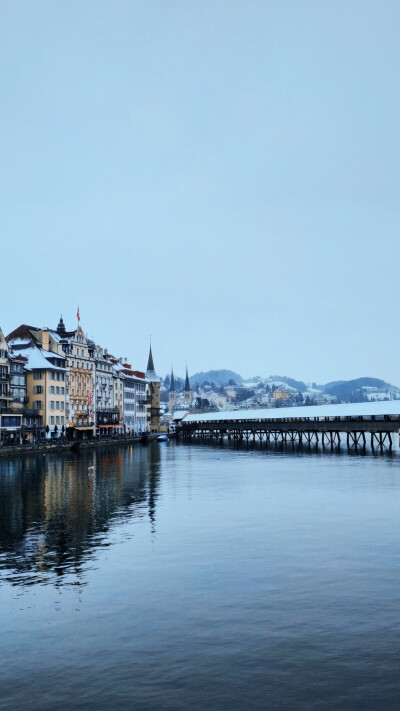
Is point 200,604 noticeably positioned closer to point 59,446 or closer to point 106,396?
point 59,446

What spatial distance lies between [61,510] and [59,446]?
78.5 metres

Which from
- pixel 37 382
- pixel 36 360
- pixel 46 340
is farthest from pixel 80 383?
pixel 36 360

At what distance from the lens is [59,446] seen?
124 meters

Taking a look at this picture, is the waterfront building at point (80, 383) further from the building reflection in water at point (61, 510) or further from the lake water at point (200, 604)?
the lake water at point (200, 604)

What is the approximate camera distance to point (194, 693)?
1741 cm

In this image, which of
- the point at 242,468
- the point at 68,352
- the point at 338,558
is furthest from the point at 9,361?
the point at 338,558

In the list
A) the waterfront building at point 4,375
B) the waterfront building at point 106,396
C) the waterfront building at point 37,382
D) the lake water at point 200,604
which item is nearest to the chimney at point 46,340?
the waterfront building at point 37,382

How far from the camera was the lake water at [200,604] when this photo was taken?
17734 millimetres

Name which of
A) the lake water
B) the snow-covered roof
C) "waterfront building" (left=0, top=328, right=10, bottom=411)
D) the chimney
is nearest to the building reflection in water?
the lake water

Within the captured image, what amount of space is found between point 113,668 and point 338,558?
50.8 feet

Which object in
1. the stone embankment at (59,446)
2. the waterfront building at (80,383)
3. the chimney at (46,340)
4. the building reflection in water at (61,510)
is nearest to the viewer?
the building reflection in water at (61,510)

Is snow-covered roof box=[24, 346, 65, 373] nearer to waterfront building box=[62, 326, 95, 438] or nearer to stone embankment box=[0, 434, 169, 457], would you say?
waterfront building box=[62, 326, 95, 438]

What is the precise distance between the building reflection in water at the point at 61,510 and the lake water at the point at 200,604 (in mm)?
188

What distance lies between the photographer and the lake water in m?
17.7
